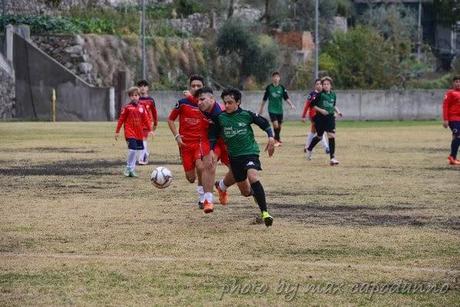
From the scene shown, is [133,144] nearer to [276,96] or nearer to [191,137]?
[191,137]


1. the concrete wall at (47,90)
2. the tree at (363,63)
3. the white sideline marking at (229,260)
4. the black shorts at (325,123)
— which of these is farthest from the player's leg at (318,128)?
the tree at (363,63)

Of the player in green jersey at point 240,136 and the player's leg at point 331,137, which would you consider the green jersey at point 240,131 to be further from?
the player's leg at point 331,137

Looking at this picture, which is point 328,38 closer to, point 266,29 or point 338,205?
point 266,29

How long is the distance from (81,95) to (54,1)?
39.0ft

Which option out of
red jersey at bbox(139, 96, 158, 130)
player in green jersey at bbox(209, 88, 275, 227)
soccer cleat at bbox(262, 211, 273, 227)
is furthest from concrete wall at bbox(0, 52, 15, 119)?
soccer cleat at bbox(262, 211, 273, 227)

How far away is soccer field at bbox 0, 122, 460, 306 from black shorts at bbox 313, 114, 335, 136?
2.81 m

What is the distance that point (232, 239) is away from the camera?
12.9 metres

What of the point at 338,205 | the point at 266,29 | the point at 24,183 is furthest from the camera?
the point at 266,29

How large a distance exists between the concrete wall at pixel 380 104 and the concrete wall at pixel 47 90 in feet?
24.6

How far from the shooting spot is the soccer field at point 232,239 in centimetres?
959

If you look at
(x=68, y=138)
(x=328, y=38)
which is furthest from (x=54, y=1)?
(x=68, y=138)

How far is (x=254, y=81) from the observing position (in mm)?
68250

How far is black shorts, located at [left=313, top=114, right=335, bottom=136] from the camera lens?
2720cm

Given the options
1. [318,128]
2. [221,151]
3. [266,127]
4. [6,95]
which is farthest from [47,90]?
[266,127]
